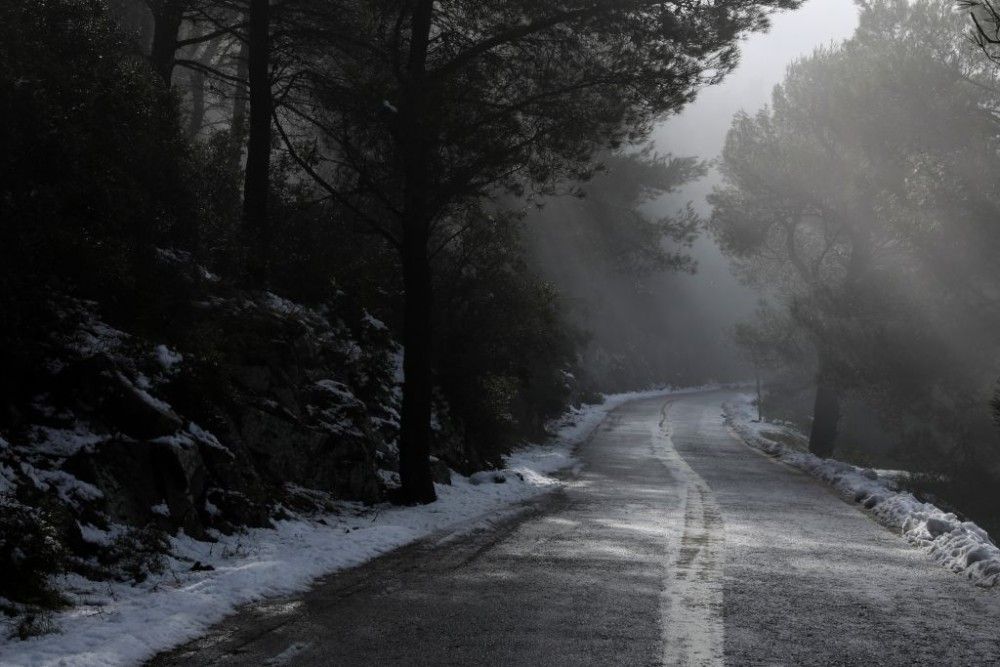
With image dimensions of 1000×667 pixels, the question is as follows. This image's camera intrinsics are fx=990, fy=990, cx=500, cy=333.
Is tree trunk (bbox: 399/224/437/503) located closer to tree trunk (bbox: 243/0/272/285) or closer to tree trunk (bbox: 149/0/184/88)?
tree trunk (bbox: 243/0/272/285)

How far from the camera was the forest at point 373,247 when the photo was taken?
8.22 m

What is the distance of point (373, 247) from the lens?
19.3m

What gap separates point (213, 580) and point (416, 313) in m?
6.42

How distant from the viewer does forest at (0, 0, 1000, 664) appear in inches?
324

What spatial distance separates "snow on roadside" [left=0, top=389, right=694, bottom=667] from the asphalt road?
23 centimetres

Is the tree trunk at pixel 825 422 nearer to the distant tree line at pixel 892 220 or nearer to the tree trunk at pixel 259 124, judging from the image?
the distant tree line at pixel 892 220

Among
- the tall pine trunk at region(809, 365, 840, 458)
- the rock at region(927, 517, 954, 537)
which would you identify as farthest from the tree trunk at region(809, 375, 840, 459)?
the rock at region(927, 517, 954, 537)

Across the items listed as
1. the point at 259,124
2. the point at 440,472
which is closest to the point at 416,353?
the point at 440,472

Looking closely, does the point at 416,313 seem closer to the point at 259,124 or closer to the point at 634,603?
the point at 259,124

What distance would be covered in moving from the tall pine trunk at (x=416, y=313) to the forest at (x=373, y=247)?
3 cm

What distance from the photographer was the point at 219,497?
Result: 909cm

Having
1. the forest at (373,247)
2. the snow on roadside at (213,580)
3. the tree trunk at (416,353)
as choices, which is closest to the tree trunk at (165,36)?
the forest at (373,247)

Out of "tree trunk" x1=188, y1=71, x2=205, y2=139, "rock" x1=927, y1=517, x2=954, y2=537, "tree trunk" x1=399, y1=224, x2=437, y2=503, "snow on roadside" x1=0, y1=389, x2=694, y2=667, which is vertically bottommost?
"snow on roadside" x1=0, y1=389, x2=694, y2=667

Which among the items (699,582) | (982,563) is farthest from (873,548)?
(699,582)
